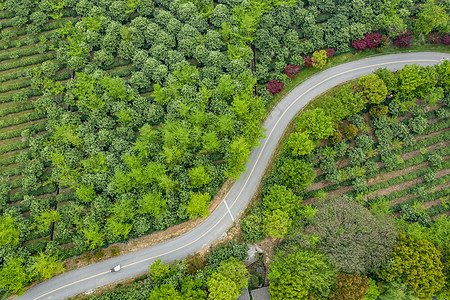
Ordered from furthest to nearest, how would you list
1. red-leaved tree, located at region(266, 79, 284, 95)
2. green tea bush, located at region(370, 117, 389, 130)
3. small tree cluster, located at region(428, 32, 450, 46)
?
small tree cluster, located at region(428, 32, 450, 46)
red-leaved tree, located at region(266, 79, 284, 95)
green tea bush, located at region(370, 117, 389, 130)

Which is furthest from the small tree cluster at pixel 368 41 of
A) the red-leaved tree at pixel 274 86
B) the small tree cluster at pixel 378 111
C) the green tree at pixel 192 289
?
the green tree at pixel 192 289

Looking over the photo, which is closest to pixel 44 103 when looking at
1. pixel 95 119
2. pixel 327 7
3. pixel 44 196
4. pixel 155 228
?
pixel 95 119

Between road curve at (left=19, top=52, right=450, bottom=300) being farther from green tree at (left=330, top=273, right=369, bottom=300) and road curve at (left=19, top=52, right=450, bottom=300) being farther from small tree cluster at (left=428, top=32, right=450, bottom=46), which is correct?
green tree at (left=330, top=273, right=369, bottom=300)

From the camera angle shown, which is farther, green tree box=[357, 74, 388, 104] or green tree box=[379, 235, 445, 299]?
green tree box=[357, 74, 388, 104]

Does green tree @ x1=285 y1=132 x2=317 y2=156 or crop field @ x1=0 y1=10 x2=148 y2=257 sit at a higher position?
crop field @ x1=0 y1=10 x2=148 y2=257

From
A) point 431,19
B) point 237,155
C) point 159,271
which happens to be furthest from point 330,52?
point 159,271

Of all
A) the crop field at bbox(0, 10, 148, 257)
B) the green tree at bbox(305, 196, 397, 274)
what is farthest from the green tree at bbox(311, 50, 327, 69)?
the crop field at bbox(0, 10, 148, 257)

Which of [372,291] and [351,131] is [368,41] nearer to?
[351,131]
